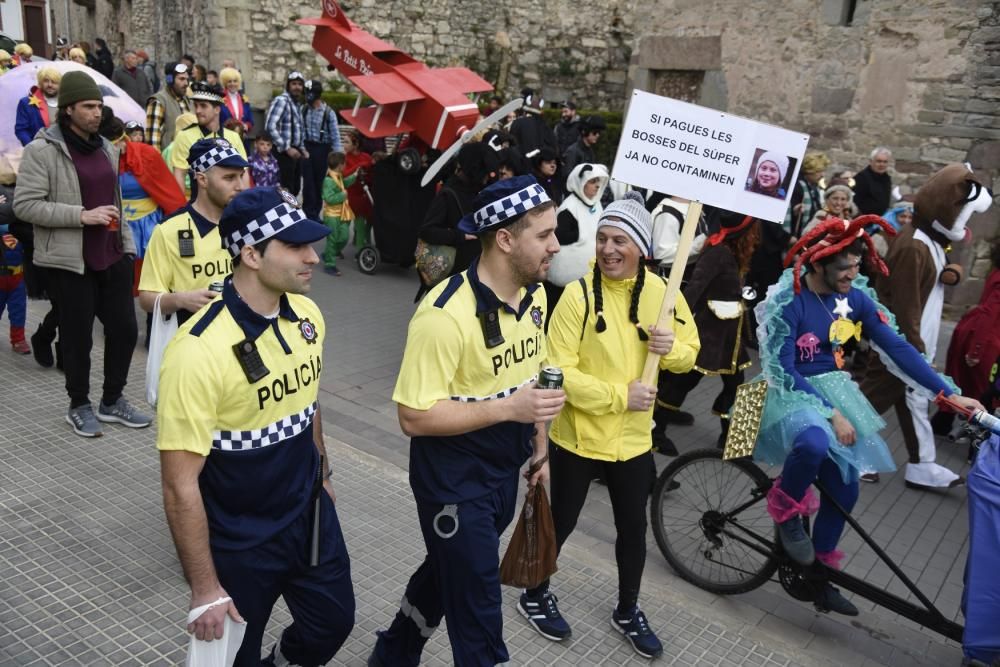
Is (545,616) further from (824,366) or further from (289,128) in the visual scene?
(289,128)

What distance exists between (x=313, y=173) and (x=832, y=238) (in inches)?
368

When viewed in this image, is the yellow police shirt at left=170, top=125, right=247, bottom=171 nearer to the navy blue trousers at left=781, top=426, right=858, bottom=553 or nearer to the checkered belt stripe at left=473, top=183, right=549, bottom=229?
the checkered belt stripe at left=473, top=183, right=549, bottom=229

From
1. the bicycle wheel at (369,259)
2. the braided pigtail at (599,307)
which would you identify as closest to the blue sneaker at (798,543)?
the braided pigtail at (599,307)

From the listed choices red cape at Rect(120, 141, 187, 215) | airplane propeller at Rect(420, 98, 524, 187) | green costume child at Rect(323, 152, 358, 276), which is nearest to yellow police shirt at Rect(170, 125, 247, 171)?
red cape at Rect(120, 141, 187, 215)

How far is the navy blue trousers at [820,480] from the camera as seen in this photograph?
3826 millimetres

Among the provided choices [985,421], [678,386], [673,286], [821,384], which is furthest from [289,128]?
A: [985,421]

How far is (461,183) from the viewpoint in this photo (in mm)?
6945

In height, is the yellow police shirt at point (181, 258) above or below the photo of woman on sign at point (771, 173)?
below

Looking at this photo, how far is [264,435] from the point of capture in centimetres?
268

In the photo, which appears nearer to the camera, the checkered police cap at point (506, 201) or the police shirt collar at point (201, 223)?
the checkered police cap at point (506, 201)

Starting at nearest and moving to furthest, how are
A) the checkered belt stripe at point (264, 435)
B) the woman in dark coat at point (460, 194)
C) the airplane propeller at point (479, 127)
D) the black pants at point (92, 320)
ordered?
the checkered belt stripe at point (264, 435), the black pants at point (92, 320), the woman in dark coat at point (460, 194), the airplane propeller at point (479, 127)

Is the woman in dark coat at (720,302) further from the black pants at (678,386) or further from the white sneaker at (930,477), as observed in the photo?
the white sneaker at (930,477)

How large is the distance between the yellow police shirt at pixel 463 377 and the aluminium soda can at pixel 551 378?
0.60 feet

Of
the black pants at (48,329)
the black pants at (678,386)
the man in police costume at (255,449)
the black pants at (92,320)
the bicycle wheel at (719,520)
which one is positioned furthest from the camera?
the black pants at (48,329)
